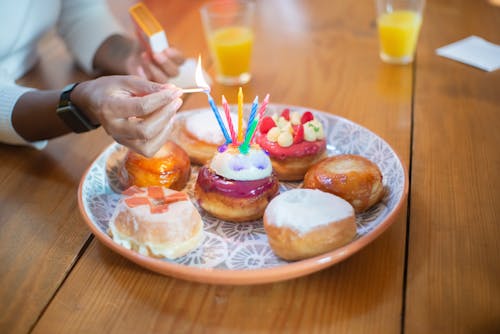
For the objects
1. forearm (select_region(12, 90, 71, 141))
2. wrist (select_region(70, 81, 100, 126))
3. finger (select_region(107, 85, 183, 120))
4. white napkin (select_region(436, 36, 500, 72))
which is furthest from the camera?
white napkin (select_region(436, 36, 500, 72))

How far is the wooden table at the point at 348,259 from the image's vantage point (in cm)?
75

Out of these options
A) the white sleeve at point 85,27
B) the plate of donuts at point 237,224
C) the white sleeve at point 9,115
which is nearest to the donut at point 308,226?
the plate of donuts at point 237,224

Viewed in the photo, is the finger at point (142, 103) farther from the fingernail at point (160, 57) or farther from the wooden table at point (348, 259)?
the fingernail at point (160, 57)

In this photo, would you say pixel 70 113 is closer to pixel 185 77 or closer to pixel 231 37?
pixel 185 77

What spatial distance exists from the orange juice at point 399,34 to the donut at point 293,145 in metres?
0.59

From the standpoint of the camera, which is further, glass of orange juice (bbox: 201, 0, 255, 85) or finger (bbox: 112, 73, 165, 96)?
glass of orange juice (bbox: 201, 0, 255, 85)

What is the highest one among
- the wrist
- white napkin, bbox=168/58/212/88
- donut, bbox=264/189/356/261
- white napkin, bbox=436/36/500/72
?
the wrist

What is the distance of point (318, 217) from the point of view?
811 millimetres

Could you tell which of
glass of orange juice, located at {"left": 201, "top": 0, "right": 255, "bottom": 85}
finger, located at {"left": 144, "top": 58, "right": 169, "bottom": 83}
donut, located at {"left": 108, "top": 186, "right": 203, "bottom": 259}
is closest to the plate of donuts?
donut, located at {"left": 108, "top": 186, "right": 203, "bottom": 259}

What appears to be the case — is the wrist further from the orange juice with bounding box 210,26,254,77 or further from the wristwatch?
the orange juice with bounding box 210,26,254,77

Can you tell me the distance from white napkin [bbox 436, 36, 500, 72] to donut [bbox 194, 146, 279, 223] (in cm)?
87

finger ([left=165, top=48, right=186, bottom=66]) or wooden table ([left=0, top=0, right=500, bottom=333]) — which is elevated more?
finger ([left=165, top=48, right=186, bottom=66])

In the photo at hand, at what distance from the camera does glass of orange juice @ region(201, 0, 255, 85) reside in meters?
1.50

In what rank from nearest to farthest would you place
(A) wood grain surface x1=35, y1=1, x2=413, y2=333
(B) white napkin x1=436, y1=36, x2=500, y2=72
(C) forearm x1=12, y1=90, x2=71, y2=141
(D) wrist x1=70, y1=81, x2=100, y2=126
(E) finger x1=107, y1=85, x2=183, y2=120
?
(A) wood grain surface x1=35, y1=1, x2=413, y2=333, (E) finger x1=107, y1=85, x2=183, y2=120, (D) wrist x1=70, y1=81, x2=100, y2=126, (C) forearm x1=12, y1=90, x2=71, y2=141, (B) white napkin x1=436, y1=36, x2=500, y2=72
